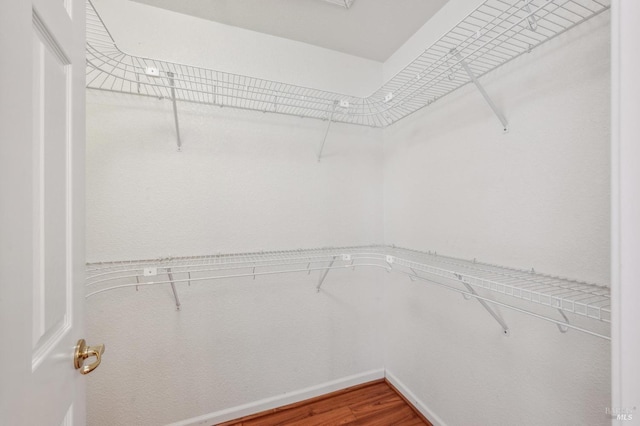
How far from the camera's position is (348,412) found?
150 cm

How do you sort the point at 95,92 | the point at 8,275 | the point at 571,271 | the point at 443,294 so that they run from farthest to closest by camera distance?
the point at 443,294 → the point at 95,92 → the point at 571,271 → the point at 8,275

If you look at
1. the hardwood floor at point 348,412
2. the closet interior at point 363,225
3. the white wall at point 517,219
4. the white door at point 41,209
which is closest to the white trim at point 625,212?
the closet interior at point 363,225

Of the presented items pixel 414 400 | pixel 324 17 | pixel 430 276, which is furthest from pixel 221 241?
pixel 414 400

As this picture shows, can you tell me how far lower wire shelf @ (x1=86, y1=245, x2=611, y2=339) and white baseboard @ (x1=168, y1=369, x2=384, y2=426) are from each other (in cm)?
65

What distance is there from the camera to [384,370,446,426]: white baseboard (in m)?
1.38

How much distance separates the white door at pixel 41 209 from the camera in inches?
13.3

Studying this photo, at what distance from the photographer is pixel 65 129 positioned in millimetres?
531

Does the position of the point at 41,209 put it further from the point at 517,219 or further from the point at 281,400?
the point at 281,400

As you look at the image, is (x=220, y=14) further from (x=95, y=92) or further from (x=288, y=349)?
(x=288, y=349)

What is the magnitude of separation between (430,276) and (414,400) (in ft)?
2.54

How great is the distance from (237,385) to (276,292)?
1.82 ft

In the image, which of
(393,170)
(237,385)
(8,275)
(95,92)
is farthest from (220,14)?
(237,385)

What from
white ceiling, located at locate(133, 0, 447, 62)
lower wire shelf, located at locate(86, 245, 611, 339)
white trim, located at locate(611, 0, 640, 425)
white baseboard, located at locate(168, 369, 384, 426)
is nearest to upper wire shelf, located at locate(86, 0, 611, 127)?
white ceiling, located at locate(133, 0, 447, 62)

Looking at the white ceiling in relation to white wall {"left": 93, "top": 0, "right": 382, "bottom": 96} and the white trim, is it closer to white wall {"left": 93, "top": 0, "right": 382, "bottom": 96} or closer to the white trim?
white wall {"left": 93, "top": 0, "right": 382, "bottom": 96}
